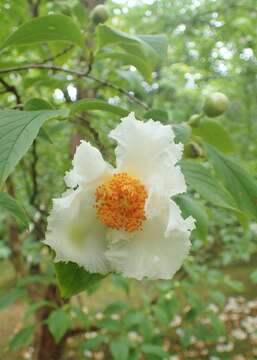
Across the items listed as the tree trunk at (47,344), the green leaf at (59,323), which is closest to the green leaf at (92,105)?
the green leaf at (59,323)

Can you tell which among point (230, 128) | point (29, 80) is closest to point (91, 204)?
point (29, 80)

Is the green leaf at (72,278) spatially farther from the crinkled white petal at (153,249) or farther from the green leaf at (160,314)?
the green leaf at (160,314)

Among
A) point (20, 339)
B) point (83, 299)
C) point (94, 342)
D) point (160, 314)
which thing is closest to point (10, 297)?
point (20, 339)

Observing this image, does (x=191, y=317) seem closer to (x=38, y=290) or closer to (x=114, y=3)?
(x=38, y=290)

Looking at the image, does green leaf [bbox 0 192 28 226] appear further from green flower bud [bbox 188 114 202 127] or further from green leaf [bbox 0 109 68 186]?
green flower bud [bbox 188 114 202 127]

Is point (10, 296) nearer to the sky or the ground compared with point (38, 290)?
nearer to the sky
